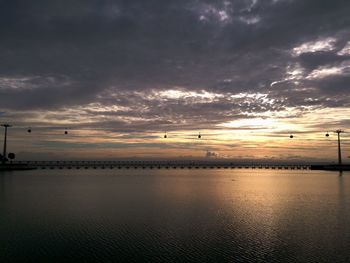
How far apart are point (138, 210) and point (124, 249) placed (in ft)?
54.7

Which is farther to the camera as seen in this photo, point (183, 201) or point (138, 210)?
point (183, 201)

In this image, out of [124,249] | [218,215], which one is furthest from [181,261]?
[218,215]

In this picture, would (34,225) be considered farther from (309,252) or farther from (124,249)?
(309,252)

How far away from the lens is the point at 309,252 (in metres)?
22.8

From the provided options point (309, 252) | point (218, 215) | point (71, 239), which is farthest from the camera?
point (218, 215)

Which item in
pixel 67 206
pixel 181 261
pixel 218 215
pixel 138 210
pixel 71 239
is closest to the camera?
pixel 181 261

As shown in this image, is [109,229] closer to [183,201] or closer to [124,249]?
[124,249]

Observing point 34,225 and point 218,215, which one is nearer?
point 34,225

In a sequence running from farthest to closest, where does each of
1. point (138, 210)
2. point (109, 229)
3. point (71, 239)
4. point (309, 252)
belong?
point (138, 210) → point (109, 229) → point (71, 239) → point (309, 252)

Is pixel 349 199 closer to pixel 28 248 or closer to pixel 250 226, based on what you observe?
pixel 250 226

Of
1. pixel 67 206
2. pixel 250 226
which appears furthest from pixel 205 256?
pixel 67 206

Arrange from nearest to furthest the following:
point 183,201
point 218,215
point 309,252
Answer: point 309,252 → point 218,215 → point 183,201

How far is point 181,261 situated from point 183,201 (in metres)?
28.2

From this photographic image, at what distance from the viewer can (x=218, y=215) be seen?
37.0 m
